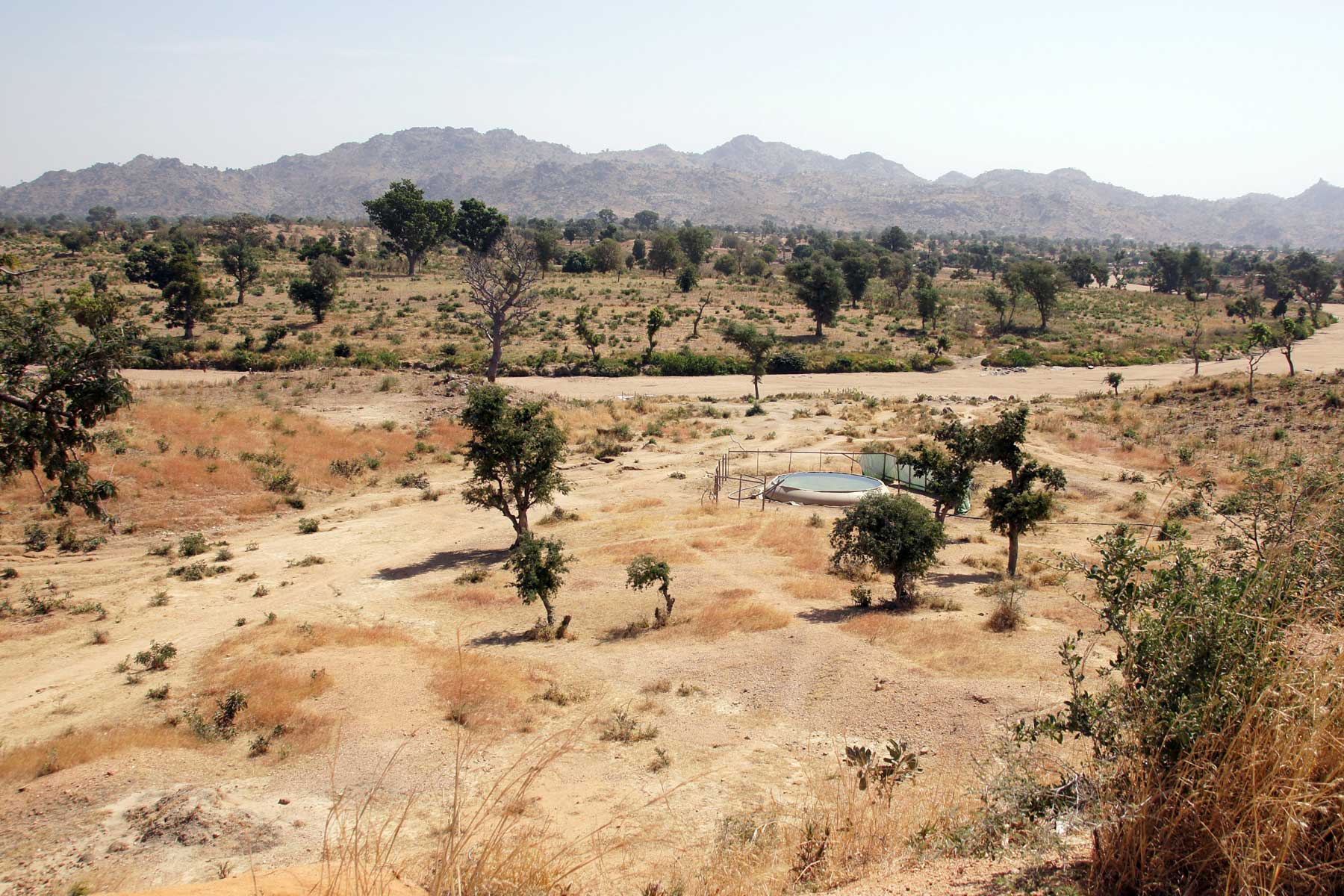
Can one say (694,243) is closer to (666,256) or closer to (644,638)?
(666,256)

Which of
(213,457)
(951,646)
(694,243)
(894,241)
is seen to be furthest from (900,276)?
(951,646)

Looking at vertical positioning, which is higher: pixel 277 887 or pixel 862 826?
pixel 277 887

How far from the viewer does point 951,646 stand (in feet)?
53.7

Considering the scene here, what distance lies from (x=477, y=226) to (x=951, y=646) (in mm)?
106163

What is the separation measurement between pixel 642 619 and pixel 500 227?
328ft

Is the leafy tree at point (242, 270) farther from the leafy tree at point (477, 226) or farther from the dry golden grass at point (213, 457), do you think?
the dry golden grass at point (213, 457)

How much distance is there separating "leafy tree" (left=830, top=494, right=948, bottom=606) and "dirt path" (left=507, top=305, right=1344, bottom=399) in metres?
35.1


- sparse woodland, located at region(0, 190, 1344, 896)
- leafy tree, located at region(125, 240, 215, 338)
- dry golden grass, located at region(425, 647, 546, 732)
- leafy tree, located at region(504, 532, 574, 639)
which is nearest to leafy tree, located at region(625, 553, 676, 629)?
sparse woodland, located at region(0, 190, 1344, 896)

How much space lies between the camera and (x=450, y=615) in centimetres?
2072

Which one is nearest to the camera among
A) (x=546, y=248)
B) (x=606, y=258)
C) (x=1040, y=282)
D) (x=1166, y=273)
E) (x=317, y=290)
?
(x=317, y=290)

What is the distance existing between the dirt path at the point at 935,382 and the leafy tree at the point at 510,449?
28481mm

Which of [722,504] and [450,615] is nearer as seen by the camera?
[450,615]

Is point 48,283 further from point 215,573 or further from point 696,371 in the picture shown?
point 215,573

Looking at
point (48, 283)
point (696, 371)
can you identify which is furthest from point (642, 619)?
point (48, 283)
